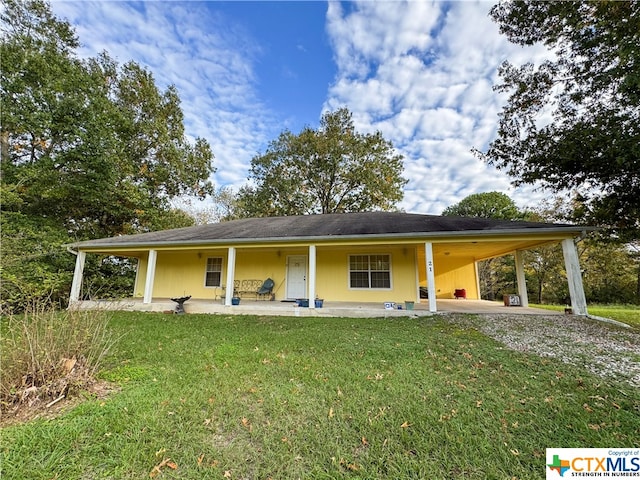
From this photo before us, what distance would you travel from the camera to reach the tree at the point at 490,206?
24.7m

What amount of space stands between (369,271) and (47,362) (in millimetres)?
8752

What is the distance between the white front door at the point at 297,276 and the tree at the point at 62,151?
796 cm

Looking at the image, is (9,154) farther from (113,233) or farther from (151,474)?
(151,474)

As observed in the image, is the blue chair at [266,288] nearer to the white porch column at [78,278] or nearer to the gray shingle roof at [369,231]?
the gray shingle roof at [369,231]

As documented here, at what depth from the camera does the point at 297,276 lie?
11.1 metres

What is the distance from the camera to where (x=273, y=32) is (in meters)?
9.42

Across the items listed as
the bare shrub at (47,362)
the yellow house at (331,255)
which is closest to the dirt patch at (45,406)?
the bare shrub at (47,362)

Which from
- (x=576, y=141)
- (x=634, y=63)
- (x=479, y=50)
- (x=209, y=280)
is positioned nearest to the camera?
(x=634, y=63)

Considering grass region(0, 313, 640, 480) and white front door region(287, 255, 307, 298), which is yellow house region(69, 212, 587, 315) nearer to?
white front door region(287, 255, 307, 298)

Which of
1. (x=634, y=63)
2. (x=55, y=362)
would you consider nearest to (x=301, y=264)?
(x=55, y=362)

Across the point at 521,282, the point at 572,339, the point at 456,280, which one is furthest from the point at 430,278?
the point at 456,280

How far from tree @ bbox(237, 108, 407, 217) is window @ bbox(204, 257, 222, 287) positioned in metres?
10.8

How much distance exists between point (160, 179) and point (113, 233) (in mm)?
4073

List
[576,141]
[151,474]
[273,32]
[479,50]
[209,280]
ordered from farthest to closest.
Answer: [209,280]
[273,32]
[479,50]
[576,141]
[151,474]
